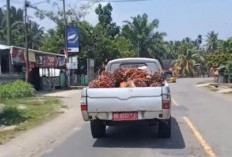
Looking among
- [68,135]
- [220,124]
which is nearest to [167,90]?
[68,135]

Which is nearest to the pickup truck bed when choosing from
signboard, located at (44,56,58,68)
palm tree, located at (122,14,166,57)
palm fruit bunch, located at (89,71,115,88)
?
palm fruit bunch, located at (89,71,115,88)

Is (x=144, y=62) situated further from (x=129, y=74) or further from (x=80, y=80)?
(x=80, y=80)

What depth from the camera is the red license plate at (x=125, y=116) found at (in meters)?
11.5

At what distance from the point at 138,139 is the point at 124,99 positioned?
1563 mm

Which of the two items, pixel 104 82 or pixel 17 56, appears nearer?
pixel 104 82

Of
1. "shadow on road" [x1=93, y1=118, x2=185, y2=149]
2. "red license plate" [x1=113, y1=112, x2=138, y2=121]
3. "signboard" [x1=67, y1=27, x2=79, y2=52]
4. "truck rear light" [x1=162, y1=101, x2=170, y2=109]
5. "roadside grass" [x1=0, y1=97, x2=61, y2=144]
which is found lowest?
"roadside grass" [x1=0, y1=97, x2=61, y2=144]

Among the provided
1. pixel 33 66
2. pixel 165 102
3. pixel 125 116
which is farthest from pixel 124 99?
pixel 33 66

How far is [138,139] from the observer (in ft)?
41.0

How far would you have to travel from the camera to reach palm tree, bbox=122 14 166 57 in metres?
82.2

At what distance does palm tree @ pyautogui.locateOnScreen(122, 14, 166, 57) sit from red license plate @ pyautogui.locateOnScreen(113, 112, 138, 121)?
70625 millimetres

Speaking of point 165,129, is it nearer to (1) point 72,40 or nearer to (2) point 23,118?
(2) point 23,118

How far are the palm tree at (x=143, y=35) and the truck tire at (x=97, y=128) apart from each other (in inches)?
2737

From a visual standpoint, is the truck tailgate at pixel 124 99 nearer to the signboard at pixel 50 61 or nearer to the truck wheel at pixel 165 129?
the truck wheel at pixel 165 129

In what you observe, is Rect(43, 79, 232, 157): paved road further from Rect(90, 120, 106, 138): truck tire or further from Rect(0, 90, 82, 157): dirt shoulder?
Rect(0, 90, 82, 157): dirt shoulder
